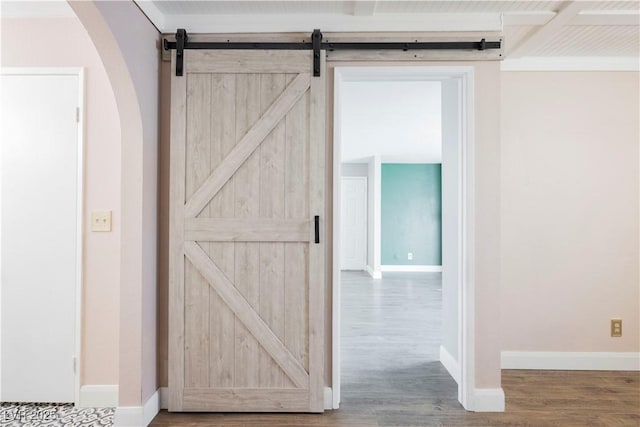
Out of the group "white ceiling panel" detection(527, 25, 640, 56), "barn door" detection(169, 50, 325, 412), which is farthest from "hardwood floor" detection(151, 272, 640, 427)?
"white ceiling panel" detection(527, 25, 640, 56)

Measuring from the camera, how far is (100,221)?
8.20 ft

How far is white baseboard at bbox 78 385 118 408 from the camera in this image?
8.14ft

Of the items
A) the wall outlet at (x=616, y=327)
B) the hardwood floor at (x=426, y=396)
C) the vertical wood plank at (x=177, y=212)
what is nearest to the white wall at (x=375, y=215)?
the hardwood floor at (x=426, y=396)

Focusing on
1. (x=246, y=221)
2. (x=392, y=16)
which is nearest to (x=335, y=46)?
(x=392, y=16)

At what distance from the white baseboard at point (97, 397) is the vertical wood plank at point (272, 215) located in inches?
38.6

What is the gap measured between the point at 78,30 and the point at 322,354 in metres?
2.55

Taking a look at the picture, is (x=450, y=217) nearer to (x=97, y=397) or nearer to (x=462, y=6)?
(x=462, y=6)

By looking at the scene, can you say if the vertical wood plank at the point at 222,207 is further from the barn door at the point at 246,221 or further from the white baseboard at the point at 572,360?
the white baseboard at the point at 572,360

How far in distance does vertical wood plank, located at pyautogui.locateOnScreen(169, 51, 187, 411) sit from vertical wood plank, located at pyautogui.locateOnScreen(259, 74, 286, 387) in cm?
49

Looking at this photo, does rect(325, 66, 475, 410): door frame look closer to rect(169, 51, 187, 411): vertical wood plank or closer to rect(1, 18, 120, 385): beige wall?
rect(169, 51, 187, 411): vertical wood plank

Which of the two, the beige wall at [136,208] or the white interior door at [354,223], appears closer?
the beige wall at [136,208]

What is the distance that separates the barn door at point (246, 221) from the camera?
7.94ft

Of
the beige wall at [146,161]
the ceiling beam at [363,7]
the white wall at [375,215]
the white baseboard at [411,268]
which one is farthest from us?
the white baseboard at [411,268]

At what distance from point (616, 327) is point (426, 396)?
1.77 metres
